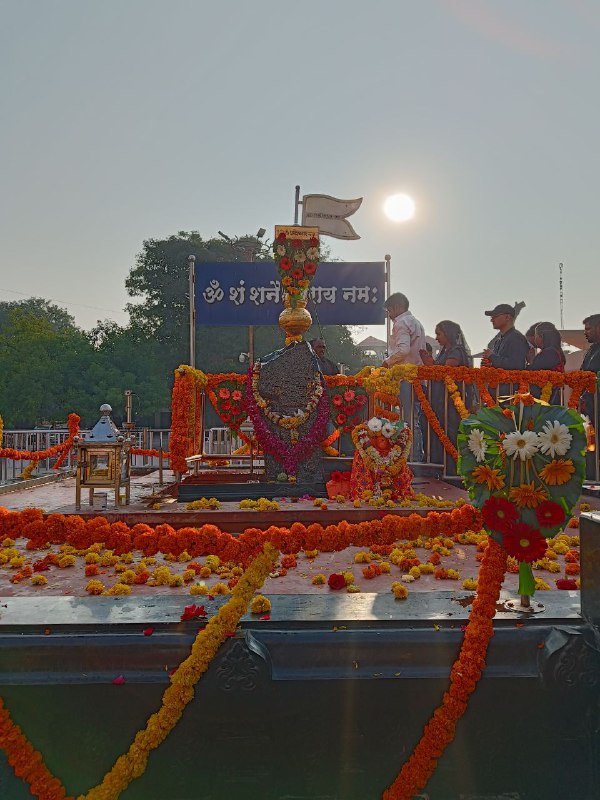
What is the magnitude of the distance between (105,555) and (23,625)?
1.36m

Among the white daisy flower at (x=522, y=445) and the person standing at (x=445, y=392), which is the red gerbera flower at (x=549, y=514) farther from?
the person standing at (x=445, y=392)

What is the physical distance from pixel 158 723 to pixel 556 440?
2121 millimetres

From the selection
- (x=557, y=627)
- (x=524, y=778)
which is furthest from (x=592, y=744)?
(x=557, y=627)

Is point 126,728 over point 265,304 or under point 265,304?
under

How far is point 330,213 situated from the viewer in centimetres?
1267

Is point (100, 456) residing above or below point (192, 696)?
above

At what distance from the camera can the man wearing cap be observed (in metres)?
8.10

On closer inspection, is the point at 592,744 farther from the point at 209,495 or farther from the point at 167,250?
the point at 167,250

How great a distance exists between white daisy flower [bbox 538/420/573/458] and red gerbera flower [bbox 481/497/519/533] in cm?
31

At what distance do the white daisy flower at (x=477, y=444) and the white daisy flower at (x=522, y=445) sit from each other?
114 mm

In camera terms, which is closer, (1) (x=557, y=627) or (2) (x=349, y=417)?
(1) (x=557, y=627)

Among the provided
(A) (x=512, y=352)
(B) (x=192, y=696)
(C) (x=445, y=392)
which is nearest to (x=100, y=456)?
(B) (x=192, y=696)

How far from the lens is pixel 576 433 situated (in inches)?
105

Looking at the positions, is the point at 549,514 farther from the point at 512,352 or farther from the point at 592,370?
the point at 512,352
